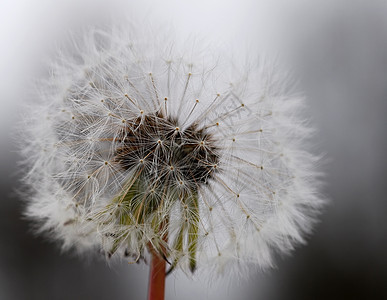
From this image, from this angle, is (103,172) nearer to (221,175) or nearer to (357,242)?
(221,175)

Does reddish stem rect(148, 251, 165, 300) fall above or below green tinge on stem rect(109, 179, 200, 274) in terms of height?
below

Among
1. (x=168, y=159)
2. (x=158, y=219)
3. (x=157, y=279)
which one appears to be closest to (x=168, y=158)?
(x=168, y=159)

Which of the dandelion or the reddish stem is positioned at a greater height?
the dandelion

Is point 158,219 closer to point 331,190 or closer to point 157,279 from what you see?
point 157,279

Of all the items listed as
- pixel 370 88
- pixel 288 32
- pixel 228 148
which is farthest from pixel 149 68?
pixel 370 88

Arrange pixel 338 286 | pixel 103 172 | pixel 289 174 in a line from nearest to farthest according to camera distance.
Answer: pixel 103 172
pixel 289 174
pixel 338 286

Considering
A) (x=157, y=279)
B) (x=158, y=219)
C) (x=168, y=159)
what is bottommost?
(x=157, y=279)
